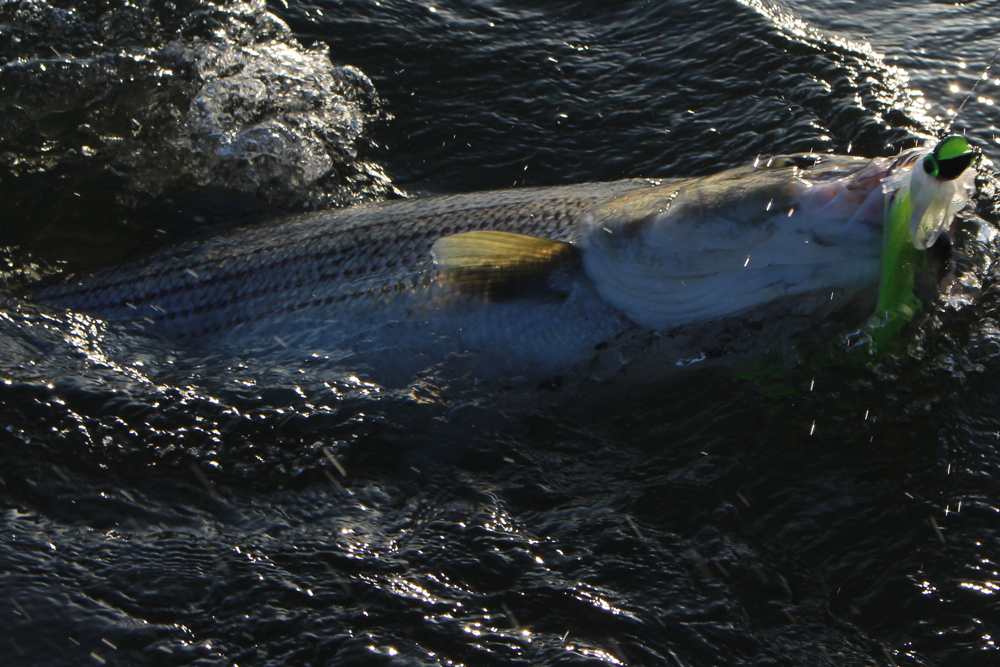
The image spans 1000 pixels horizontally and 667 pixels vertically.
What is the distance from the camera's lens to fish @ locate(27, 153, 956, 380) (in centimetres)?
299

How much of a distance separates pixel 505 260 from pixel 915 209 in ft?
4.78

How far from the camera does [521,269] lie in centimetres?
335

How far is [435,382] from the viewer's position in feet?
11.2

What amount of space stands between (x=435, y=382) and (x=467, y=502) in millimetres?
572

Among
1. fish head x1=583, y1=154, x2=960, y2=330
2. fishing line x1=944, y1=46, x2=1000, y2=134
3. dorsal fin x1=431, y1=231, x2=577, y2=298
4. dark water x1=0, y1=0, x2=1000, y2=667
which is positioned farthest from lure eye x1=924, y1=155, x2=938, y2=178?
fishing line x1=944, y1=46, x2=1000, y2=134

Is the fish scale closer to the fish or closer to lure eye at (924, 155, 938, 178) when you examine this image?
the fish

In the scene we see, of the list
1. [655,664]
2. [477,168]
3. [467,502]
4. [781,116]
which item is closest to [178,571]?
[467,502]

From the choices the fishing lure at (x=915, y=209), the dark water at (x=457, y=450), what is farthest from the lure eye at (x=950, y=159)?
the dark water at (x=457, y=450)

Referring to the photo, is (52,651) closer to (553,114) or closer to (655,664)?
(655,664)

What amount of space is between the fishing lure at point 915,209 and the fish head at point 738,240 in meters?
0.06

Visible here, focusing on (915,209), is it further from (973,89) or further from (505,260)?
(973,89)

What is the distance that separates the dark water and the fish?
186 millimetres

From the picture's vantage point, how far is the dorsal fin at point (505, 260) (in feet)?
11.0

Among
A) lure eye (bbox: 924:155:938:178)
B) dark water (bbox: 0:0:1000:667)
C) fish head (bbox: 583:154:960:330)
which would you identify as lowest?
dark water (bbox: 0:0:1000:667)
